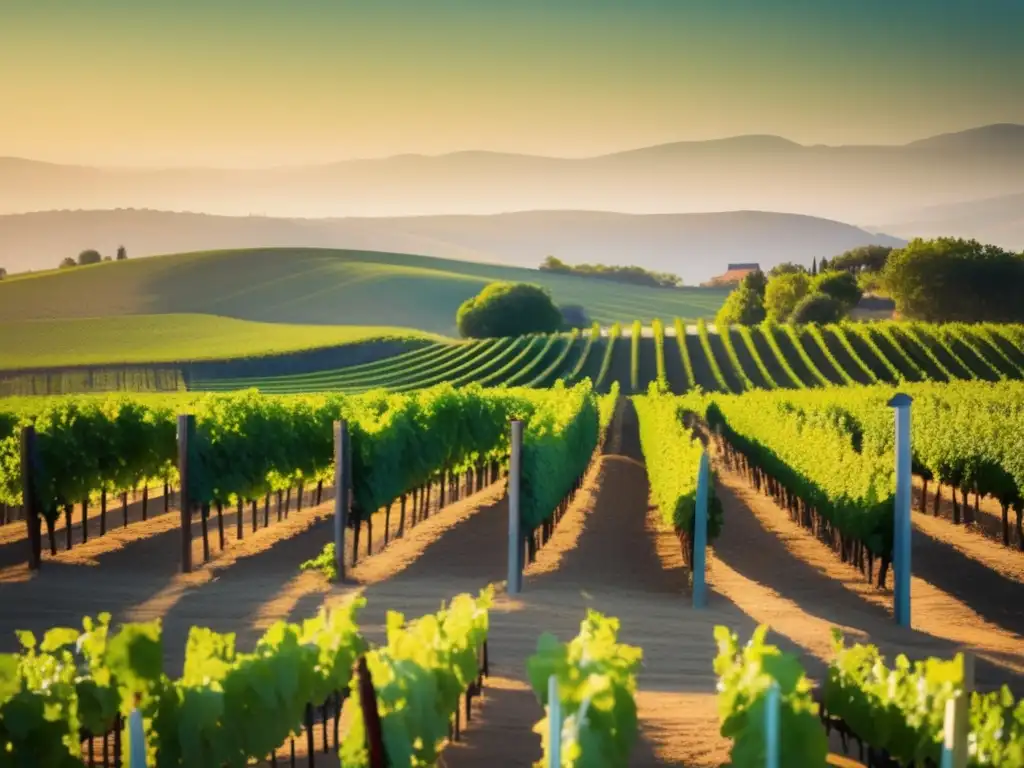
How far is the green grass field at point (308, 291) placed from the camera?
3322 inches

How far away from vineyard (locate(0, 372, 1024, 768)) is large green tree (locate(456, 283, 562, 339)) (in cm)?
4819

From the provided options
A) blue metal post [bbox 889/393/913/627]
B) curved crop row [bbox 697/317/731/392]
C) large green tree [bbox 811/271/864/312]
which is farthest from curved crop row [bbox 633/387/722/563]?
large green tree [bbox 811/271/864/312]

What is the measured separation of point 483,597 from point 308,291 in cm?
9829

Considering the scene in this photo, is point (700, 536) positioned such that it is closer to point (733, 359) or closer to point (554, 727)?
point (554, 727)

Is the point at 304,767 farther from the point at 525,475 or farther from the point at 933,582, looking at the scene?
the point at 933,582

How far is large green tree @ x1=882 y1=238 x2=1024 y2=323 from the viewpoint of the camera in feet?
208

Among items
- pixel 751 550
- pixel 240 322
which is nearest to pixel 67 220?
pixel 240 322

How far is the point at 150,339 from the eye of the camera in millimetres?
71750

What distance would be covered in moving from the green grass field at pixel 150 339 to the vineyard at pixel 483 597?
142 ft

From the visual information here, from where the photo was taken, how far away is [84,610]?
999 centimetres

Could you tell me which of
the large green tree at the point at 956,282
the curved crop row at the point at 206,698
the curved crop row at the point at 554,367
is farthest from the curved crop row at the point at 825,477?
the large green tree at the point at 956,282

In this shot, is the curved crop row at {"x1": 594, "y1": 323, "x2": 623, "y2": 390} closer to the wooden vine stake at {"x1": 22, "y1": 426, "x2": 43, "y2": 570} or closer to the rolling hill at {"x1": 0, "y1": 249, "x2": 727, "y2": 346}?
the rolling hill at {"x1": 0, "y1": 249, "x2": 727, "y2": 346}

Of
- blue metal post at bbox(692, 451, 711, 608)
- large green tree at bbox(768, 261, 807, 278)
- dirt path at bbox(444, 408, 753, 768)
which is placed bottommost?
dirt path at bbox(444, 408, 753, 768)

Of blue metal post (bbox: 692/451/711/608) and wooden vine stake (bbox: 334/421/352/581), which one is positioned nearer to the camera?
blue metal post (bbox: 692/451/711/608)
